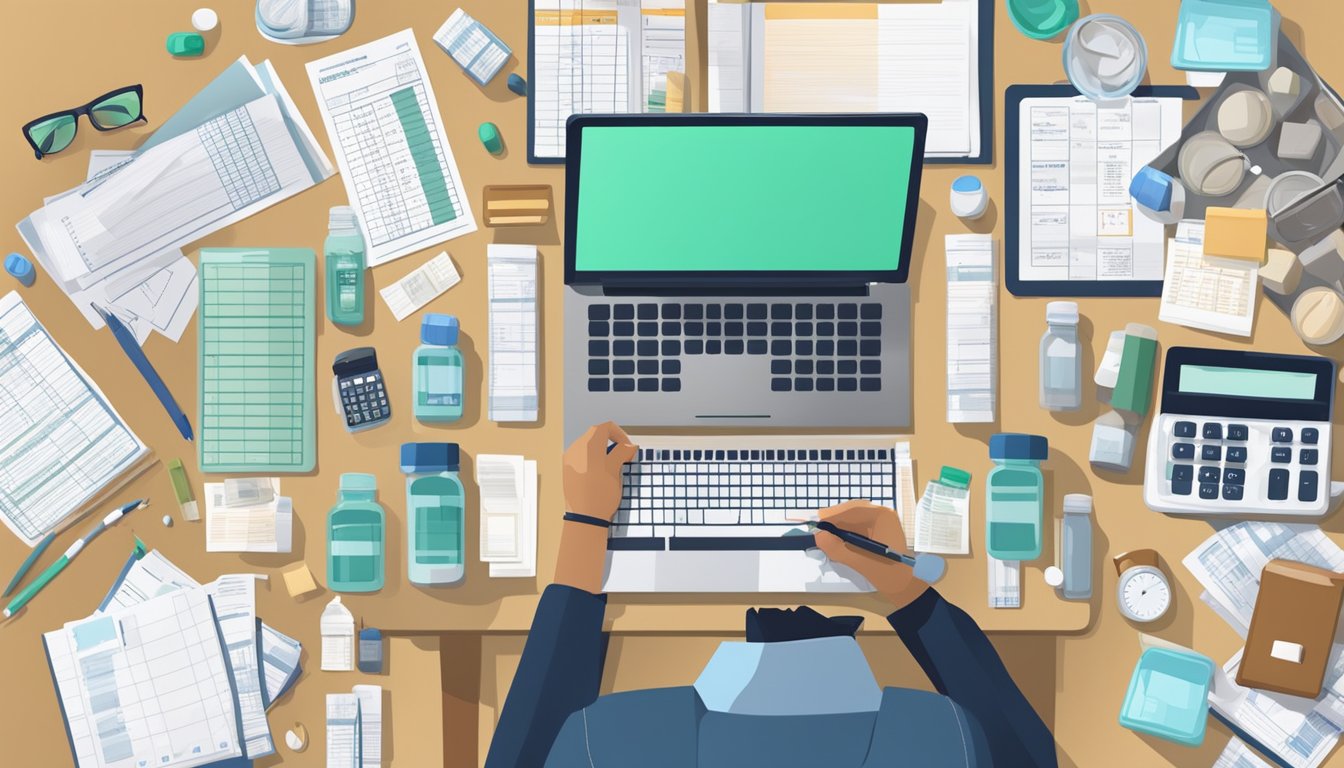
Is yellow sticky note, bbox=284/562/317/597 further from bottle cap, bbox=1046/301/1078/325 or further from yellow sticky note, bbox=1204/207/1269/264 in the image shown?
yellow sticky note, bbox=1204/207/1269/264

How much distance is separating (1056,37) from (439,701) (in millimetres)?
1537

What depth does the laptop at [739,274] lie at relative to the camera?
1559mm

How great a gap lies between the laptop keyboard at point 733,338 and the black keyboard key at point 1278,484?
0.71 meters

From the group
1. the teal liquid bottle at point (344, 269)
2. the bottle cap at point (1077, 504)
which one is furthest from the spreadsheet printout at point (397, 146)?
the bottle cap at point (1077, 504)

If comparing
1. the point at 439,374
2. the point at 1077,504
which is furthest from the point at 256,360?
the point at 1077,504

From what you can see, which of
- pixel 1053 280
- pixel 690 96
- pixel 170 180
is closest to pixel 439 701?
pixel 170 180

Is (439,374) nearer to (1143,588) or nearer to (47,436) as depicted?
(47,436)

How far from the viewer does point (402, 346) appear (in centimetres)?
172

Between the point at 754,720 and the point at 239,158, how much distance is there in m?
1.24

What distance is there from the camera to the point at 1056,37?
5.59 feet

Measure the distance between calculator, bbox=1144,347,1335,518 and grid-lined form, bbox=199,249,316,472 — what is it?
4.70 ft

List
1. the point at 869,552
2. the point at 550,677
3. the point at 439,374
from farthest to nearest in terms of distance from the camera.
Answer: the point at 439,374 → the point at 869,552 → the point at 550,677

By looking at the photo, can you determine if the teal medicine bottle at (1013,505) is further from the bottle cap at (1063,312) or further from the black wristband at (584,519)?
the black wristband at (584,519)

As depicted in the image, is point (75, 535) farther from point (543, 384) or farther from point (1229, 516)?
point (1229, 516)
